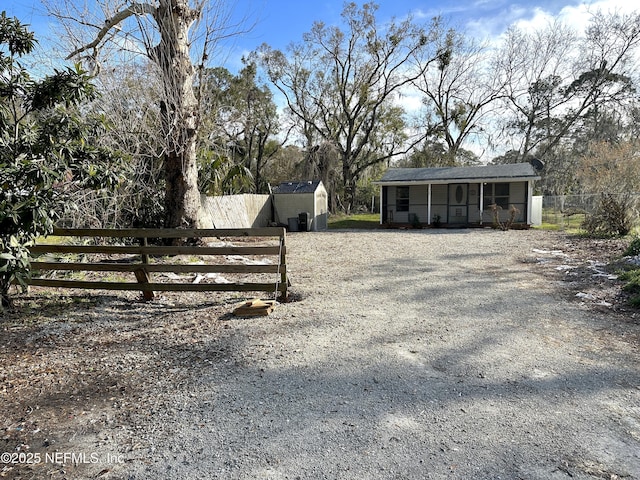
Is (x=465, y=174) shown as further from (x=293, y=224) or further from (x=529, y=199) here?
(x=293, y=224)

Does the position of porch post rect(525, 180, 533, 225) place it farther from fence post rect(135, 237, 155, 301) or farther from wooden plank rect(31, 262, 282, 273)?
fence post rect(135, 237, 155, 301)

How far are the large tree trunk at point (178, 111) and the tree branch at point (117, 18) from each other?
24cm

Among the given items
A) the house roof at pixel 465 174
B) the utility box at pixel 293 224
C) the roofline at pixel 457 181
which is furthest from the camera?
the utility box at pixel 293 224

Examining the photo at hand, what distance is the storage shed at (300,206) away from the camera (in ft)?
64.3

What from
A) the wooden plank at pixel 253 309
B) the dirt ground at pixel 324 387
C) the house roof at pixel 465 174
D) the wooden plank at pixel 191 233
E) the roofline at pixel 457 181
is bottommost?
the dirt ground at pixel 324 387

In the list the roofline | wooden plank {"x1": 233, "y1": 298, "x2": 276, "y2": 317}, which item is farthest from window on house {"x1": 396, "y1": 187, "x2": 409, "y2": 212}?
wooden plank {"x1": 233, "y1": 298, "x2": 276, "y2": 317}

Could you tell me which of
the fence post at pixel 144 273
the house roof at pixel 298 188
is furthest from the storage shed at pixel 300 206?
the fence post at pixel 144 273

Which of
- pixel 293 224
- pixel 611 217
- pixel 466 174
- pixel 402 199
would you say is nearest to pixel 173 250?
pixel 611 217

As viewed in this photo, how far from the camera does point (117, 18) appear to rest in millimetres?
7977

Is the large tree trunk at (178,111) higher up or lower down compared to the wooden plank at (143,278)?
higher up

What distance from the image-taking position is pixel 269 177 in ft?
107

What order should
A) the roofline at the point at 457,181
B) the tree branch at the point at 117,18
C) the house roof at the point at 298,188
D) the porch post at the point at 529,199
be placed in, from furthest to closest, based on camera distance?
the house roof at the point at 298,188, the roofline at the point at 457,181, the porch post at the point at 529,199, the tree branch at the point at 117,18

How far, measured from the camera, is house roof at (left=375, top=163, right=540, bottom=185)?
19469 mm

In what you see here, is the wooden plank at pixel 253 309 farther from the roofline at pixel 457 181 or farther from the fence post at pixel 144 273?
the roofline at pixel 457 181
